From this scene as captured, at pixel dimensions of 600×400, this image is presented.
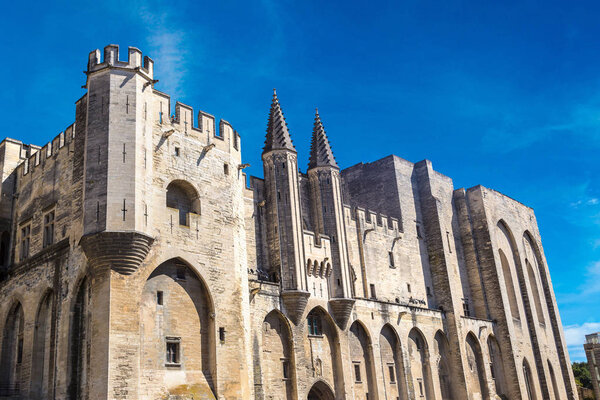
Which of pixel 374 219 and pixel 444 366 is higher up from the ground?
pixel 374 219

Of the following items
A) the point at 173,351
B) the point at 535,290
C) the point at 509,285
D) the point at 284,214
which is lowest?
the point at 173,351

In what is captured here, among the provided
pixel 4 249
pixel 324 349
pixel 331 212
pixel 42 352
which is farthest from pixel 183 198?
pixel 324 349

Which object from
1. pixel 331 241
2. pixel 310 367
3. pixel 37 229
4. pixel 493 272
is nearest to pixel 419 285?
pixel 493 272

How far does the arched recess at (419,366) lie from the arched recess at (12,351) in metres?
21.9

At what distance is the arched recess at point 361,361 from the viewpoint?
3406cm

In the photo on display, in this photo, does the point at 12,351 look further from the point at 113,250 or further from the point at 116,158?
the point at 116,158

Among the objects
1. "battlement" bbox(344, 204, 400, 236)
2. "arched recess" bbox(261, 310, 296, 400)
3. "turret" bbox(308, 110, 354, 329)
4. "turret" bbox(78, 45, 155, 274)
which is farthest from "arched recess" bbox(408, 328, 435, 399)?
"turret" bbox(78, 45, 155, 274)

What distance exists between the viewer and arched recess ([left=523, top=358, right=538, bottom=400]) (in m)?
47.6

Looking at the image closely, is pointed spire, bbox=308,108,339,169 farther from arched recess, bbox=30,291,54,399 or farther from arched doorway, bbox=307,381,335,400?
arched recess, bbox=30,291,54,399

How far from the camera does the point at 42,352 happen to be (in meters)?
25.1

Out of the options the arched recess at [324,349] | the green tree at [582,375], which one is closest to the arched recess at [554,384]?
the arched recess at [324,349]

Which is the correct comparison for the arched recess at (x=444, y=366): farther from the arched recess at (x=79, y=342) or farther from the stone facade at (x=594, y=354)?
the arched recess at (x=79, y=342)

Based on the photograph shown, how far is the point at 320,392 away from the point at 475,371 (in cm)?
1603

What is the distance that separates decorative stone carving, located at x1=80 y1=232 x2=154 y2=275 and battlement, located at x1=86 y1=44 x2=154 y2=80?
6881 mm
